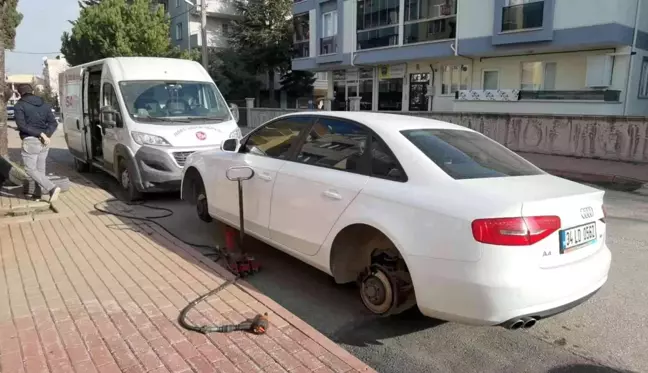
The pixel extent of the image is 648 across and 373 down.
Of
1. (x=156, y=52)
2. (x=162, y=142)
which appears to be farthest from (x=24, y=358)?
(x=156, y=52)

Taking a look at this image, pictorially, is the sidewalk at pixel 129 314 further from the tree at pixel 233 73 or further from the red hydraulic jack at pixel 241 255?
the tree at pixel 233 73

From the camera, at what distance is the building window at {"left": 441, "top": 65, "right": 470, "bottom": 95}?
73.2ft

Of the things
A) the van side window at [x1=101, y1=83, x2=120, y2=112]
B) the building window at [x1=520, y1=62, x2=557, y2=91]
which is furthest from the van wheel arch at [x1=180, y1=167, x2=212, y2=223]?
the building window at [x1=520, y1=62, x2=557, y2=91]

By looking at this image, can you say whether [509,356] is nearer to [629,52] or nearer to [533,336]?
[533,336]

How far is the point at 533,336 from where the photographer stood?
3545 mm

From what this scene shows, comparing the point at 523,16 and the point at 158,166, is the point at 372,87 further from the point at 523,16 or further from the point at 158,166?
the point at 158,166

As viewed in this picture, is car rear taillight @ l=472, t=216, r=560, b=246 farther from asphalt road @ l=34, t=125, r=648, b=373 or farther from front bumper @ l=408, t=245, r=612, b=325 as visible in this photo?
asphalt road @ l=34, t=125, r=648, b=373

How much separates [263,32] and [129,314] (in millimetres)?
31988

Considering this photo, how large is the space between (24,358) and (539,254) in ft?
10.6

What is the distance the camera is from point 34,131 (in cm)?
700

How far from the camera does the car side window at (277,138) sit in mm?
4594

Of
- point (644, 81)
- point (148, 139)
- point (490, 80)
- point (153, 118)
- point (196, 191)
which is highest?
point (490, 80)

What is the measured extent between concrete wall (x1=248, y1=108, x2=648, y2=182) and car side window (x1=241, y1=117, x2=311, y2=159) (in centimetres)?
921

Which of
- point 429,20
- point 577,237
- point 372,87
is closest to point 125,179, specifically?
point 577,237
